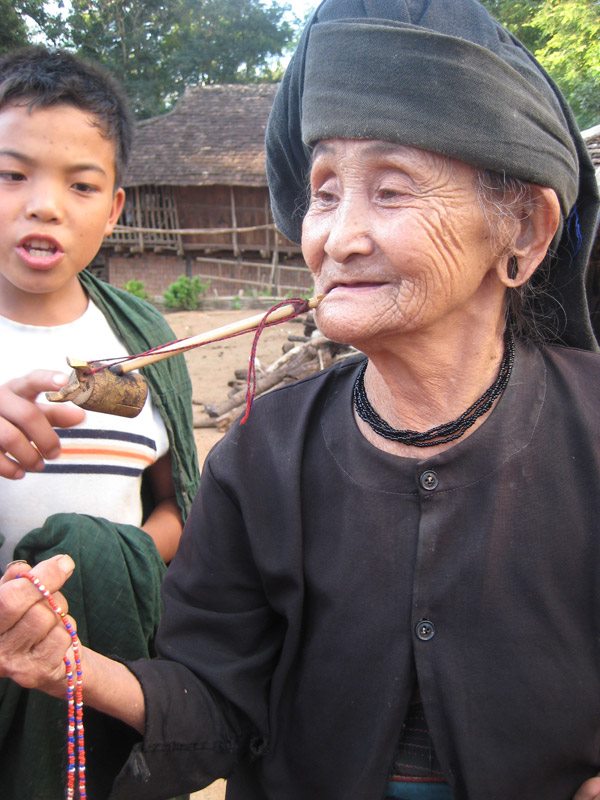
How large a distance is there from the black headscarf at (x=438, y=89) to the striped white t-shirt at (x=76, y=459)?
2.94 feet

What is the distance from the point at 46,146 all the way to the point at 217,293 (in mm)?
21418

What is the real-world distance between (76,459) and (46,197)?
2.18ft

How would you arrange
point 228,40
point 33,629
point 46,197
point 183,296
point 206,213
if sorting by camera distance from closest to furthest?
1. point 33,629
2. point 46,197
3. point 183,296
4. point 206,213
5. point 228,40

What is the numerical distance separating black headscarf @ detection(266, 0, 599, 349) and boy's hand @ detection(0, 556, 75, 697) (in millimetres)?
972

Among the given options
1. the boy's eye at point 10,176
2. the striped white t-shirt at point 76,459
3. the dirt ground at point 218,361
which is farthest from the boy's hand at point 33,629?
the dirt ground at point 218,361

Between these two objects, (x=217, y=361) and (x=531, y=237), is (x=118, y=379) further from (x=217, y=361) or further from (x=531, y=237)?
(x=217, y=361)

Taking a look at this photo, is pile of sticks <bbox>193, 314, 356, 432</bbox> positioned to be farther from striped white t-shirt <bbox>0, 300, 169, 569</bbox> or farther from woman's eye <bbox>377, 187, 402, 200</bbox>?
woman's eye <bbox>377, 187, 402, 200</bbox>

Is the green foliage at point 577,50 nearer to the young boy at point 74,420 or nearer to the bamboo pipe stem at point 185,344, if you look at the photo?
the young boy at point 74,420

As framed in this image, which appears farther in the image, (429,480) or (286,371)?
(286,371)

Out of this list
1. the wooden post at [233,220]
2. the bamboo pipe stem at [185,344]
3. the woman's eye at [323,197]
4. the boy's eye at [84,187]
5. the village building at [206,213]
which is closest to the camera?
the bamboo pipe stem at [185,344]

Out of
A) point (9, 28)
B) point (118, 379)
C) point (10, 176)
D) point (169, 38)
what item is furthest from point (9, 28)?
point (169, 38)

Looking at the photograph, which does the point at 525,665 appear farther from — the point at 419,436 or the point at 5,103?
the point at 5,103

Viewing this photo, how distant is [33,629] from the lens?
1.36 m

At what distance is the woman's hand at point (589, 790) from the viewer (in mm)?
1471
